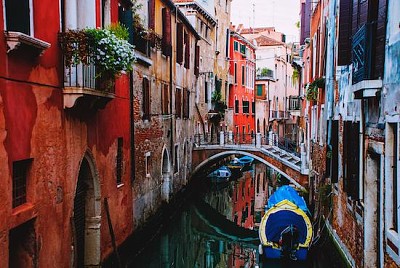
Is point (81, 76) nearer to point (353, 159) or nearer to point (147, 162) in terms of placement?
point (353, 159)

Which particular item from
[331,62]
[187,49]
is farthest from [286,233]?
[187,49]

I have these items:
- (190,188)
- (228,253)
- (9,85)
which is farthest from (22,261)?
(190,188)

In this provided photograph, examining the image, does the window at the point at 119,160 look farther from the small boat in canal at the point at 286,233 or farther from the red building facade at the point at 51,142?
the small boat in canal at the point at 286,233

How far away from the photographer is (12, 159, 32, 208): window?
631cm

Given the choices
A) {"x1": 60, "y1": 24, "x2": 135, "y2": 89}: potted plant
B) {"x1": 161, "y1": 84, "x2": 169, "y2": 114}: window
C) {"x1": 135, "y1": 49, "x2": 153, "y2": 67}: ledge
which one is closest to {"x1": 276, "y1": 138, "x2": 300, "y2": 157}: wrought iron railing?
{"x1": 161, "y1": 84, "x2": 169, "y2": 114}: window

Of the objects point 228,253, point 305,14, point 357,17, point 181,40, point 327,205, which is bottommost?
point 228,253

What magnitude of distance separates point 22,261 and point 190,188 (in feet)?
50.9

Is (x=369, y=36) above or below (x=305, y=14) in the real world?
below

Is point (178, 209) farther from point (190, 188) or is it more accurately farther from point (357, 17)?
point (357, 17)

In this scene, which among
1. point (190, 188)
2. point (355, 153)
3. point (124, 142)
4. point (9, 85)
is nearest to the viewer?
point (9, 85)

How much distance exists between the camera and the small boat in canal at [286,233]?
11906 mm

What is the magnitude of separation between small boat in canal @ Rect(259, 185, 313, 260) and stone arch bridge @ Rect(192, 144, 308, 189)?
552 centimetres

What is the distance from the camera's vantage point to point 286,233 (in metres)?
12.0

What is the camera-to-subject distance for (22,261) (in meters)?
6.63
